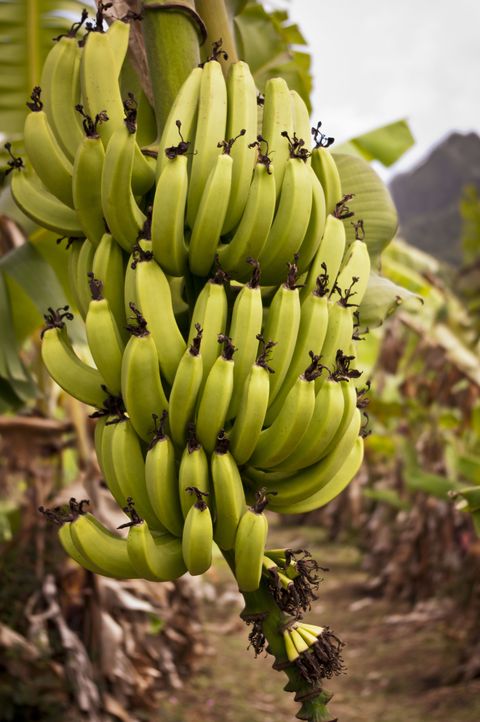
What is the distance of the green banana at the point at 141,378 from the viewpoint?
91 centimetres

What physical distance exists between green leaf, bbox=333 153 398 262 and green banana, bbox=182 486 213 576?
→ 63 centimetres

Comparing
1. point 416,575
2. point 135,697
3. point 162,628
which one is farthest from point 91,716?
point 416,575

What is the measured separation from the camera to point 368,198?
1298 mm

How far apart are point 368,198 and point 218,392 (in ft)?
1.89

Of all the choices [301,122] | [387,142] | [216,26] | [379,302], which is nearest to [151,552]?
[379,302]

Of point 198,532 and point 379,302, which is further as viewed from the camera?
point 379,302

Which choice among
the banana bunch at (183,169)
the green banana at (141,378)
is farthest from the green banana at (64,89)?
the green banana at (141,378)

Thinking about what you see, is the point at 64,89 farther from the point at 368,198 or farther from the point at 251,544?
the point at 251,544

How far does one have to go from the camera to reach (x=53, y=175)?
1060 mm

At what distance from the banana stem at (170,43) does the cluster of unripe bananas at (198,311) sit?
0.15 ft

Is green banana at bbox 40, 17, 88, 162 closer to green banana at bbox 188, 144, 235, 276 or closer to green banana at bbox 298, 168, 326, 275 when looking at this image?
green banana at bbox 188, 144, 235, 276

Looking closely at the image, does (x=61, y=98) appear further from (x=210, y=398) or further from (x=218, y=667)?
(x=218, y=667)

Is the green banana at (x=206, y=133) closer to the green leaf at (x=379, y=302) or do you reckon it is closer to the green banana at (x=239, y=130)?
the green banana at (x=239, y=130)

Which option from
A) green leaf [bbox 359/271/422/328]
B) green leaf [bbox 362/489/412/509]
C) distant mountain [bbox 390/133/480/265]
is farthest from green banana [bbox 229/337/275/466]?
distant mountain [bbox 390/133/480/265]
